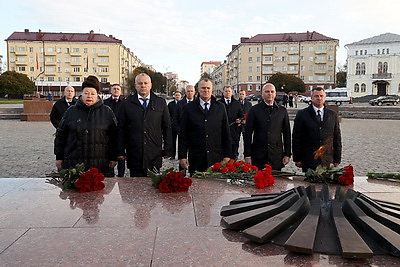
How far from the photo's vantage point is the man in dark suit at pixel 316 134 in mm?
5066

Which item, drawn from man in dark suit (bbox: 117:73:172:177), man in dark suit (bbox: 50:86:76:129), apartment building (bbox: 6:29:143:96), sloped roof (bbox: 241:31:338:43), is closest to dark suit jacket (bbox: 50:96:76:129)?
man in dark suit (bbox: 50:86:76:129)

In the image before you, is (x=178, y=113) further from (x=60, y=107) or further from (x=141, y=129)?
(x=141, y=129)

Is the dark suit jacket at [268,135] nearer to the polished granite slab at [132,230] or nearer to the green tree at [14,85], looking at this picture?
the polished granite slab at [132,230]

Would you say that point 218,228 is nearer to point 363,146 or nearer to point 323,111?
point 323,111

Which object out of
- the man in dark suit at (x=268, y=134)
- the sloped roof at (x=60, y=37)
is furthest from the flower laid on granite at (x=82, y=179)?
the sloped roof at (x=60, y=37)

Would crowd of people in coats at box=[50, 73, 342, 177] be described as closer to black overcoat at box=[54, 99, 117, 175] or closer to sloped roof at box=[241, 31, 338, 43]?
black overcoat at box=[54, 99, 117, 175]

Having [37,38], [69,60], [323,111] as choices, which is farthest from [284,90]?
[323,111]

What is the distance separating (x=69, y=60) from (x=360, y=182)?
275 ft

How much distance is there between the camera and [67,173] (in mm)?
4090

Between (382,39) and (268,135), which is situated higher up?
(382,39)

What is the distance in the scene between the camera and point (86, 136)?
4496 mm

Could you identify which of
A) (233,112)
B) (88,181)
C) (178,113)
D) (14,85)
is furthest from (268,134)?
(14,85)

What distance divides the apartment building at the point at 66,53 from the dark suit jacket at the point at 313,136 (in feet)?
253

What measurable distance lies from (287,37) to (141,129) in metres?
81.0
